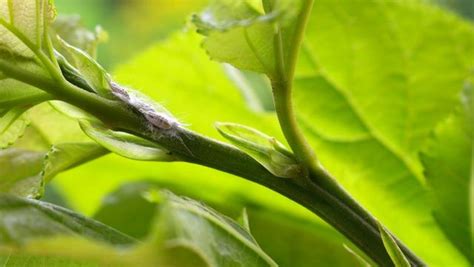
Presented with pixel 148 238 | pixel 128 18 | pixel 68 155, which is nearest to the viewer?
pixel 148 238

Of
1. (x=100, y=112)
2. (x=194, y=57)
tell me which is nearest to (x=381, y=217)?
(x=194, y=57)

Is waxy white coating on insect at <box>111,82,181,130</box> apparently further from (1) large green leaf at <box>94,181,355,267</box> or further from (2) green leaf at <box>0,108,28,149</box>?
(1) large green leaf at <box>94,181,355,267</box>

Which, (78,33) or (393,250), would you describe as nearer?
(393,250)

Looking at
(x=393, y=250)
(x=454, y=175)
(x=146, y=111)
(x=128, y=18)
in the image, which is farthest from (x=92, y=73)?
(x=128, y=18)

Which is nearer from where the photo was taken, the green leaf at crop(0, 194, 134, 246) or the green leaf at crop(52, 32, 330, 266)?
the green leaf at crop(0, 194, 134, 246)

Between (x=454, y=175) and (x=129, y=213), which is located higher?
(x=454, y=175)

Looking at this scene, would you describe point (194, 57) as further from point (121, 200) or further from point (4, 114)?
point (4, 114)

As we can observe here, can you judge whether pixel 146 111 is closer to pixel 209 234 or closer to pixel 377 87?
pixel 209 234

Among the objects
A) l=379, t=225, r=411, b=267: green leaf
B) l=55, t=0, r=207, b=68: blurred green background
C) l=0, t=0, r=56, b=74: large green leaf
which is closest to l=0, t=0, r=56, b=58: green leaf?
l=0, t=0, r=56, b=74: large green leaf
